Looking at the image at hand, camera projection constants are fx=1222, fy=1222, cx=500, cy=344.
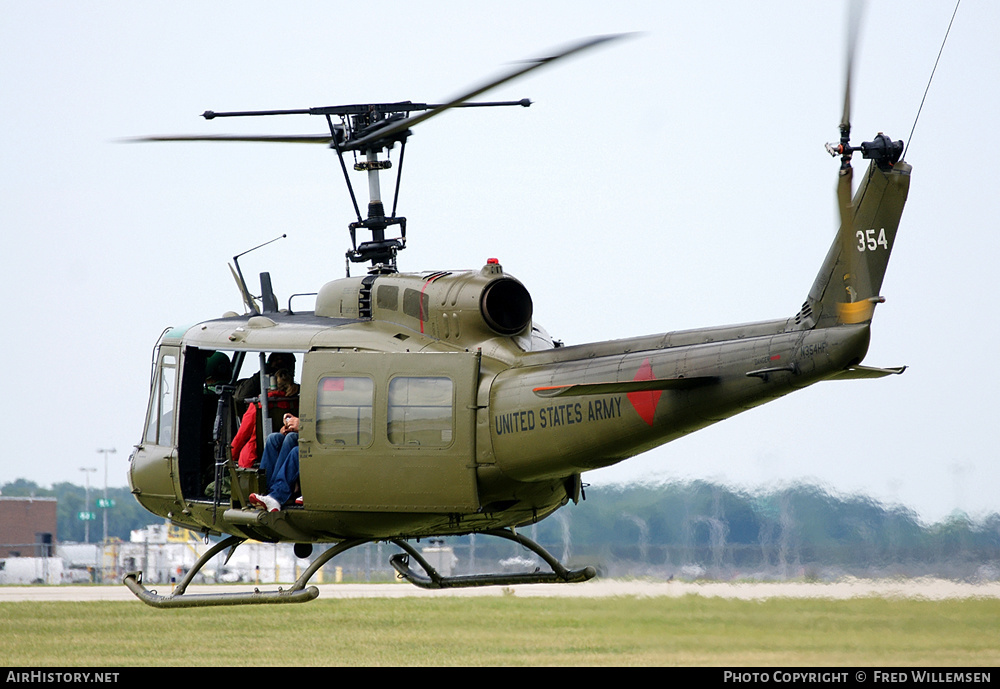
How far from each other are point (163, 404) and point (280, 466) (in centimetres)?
191

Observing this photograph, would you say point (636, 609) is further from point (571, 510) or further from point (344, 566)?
point (344, 566)

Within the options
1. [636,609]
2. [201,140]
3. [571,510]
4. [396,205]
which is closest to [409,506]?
[396,205]

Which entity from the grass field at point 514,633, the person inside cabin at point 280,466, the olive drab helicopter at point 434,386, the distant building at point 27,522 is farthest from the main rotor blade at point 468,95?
the distant building at point 27,522

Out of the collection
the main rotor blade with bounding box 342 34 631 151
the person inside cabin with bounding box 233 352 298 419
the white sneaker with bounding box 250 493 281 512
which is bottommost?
the white sneaker with bounding box 250 493 281 512

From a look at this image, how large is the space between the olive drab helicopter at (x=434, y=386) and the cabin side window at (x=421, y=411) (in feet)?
0.05

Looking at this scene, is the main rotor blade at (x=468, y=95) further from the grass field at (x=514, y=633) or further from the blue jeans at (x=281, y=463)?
the grass field at (x=514, y=633)

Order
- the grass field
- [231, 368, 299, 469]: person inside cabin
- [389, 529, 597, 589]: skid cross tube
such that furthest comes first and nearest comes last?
1. the grass field
2. [389, 529, 597, 589]: skid cross tube
3. [231, 368, 299, 469]: person inside cabin

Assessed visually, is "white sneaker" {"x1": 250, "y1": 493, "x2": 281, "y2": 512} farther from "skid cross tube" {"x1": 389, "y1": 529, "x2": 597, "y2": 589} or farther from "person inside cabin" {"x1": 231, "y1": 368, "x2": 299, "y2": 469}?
"skid cross tube" {"x1": 389, "y1": 529, "x2": 597, "y2": 589}

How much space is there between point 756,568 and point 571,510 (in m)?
7.77

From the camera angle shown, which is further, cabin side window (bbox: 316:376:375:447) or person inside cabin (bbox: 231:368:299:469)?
person inside cabin (bbox: 231:368:299:469)

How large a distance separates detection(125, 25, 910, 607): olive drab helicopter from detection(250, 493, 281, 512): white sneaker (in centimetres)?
4

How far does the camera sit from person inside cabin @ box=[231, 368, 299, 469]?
9883 mm

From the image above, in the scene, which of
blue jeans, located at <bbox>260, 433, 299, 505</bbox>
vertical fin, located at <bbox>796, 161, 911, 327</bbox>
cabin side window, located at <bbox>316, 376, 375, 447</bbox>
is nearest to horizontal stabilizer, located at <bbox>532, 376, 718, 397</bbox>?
vertical fin, located at <bbox>796, 161, 911, 327</bbox>

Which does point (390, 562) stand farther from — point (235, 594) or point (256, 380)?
point (256, 380)
